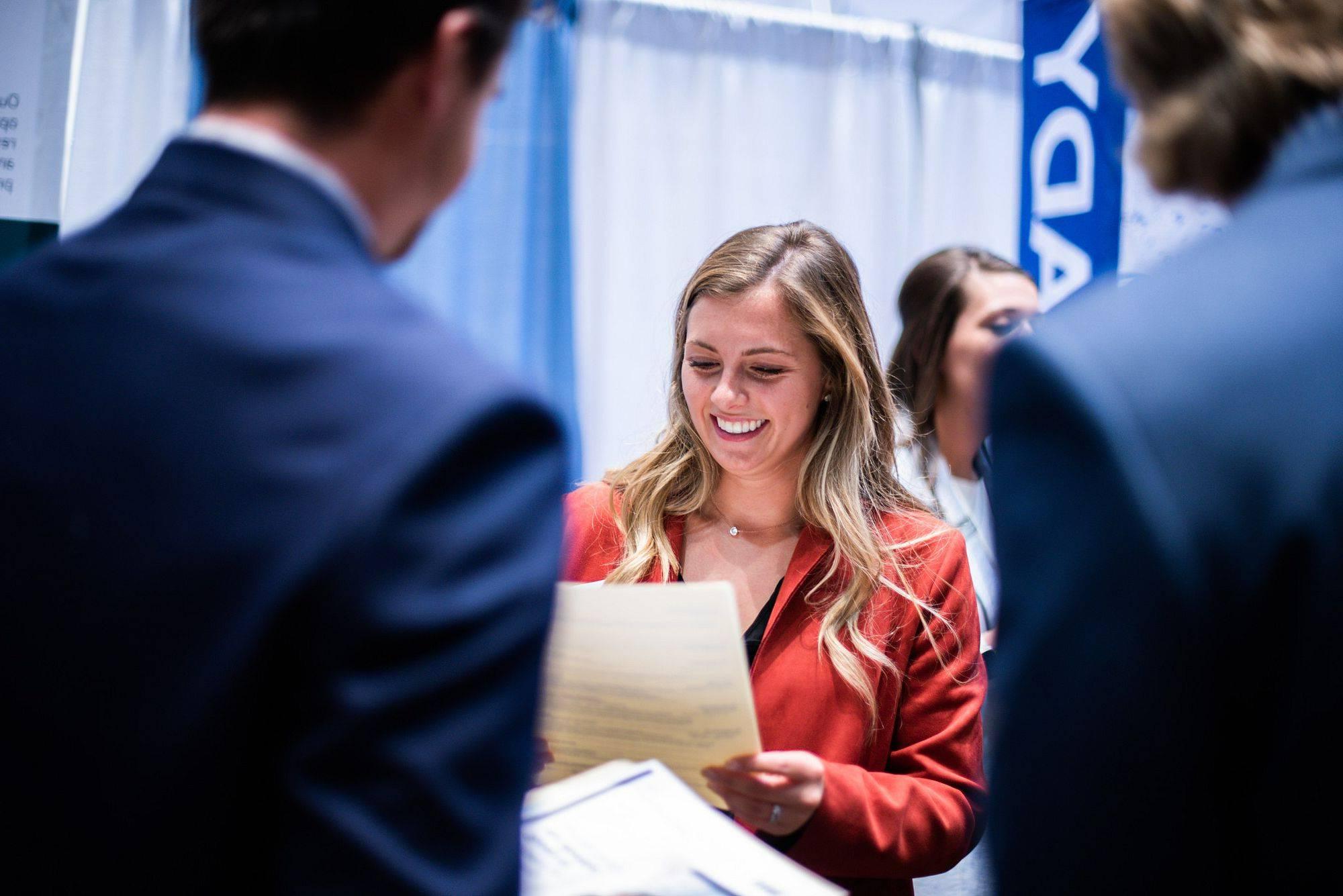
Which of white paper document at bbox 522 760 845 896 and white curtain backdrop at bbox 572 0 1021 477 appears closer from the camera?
white paper document at bbox 522 760 845 896

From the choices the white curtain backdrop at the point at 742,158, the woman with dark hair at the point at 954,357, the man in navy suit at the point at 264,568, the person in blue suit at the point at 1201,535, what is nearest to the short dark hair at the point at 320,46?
the man in navy suit at the point at 264,568

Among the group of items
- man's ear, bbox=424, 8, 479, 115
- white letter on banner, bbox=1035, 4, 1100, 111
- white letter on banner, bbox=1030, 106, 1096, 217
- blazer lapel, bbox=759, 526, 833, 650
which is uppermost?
white letter on banner, bbox=1035, 4, 1100, 111

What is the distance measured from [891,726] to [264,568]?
4.23ft

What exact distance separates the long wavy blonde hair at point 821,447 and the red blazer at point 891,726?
0.04 m

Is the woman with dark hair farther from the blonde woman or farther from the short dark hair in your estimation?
the short dark hair

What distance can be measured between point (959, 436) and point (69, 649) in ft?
8.37

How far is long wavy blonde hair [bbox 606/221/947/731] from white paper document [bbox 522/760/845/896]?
2.07 feet

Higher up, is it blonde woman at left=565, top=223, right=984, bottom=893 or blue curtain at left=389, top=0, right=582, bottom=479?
blue curtain at left=389, top=0, right=582, bottom=479

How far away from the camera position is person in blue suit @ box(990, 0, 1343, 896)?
1.94 ft

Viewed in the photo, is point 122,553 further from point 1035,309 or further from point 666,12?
point 666,12

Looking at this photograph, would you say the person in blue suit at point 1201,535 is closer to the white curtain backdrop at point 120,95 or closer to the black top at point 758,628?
the black top at point 758,628

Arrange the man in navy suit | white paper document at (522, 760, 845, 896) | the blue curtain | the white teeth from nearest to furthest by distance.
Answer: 1. the man in navy suit
2. white paper document at (522, 760, 845, 896)
3. the white teeth
4. the blue curtain

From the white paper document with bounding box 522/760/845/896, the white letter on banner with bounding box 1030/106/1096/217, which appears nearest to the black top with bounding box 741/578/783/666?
the white paper document with bounding box 522/760/845/896

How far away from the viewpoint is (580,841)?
3.63 feet
